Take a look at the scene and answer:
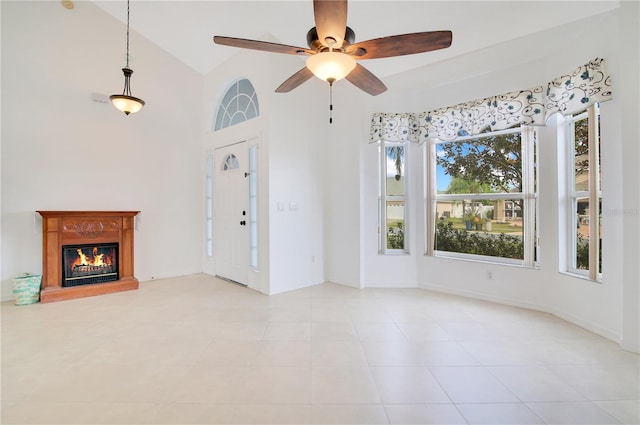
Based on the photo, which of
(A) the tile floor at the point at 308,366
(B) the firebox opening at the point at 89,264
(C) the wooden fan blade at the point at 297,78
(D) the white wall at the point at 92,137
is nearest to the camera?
(A) the tile floor at the point at 308,366

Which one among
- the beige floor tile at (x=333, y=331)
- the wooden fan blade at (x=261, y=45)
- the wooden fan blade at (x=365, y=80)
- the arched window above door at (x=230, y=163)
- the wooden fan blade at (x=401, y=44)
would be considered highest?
the wooden fan blade at (x=261, y=45)

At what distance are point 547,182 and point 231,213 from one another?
14.3 ft

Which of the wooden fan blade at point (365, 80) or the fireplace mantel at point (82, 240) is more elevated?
the wooden fan blade at point (365, 80)

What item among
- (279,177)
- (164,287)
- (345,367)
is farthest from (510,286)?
(164,287)

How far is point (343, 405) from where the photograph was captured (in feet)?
5.88

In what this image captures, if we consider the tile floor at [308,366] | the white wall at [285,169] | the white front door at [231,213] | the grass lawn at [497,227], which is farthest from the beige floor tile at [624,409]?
the white front door at [231,213]

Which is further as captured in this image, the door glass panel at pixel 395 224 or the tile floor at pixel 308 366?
the door glass panel at pixel 395 224

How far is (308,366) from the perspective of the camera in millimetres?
2225

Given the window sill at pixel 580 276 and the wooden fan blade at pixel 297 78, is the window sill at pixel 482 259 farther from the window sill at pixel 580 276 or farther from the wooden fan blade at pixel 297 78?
the wooden fan blade at pixel 297 78

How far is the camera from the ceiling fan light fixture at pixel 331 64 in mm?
1912

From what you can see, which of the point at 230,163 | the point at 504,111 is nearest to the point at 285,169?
the point at 230,163

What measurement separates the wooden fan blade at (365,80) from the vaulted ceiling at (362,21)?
134 cm

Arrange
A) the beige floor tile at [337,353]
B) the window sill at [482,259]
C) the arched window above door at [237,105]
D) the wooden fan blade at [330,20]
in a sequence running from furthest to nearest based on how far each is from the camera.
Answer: the arched window above door at [237,105] → the window sill at [482,259] → the beige floor tile at [337,353] → the wooden fan blade at [330,20]

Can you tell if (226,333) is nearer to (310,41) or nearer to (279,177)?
(279,177)
